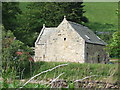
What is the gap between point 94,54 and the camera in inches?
1168

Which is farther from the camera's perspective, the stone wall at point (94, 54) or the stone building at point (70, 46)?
the stone wall at point (94, 54)

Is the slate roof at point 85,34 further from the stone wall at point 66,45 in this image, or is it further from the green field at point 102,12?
the green field at point 102,12

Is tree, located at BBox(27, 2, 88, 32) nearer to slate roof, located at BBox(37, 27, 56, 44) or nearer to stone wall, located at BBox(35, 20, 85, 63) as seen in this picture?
slate roof, located at BBox(37, 27, 56, 44)

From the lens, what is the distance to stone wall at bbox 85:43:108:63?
28.7 m

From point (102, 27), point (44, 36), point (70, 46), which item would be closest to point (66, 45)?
point (70, 46)

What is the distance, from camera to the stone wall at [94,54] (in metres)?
28.7

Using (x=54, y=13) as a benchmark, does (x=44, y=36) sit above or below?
below

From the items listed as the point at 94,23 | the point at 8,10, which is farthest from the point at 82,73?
the point at 94,23

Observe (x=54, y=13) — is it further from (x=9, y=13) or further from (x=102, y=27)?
(x=102, y=27)

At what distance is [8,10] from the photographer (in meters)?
39.7

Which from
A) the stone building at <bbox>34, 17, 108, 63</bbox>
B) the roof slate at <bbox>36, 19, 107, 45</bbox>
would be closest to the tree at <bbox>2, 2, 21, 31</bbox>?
the roof slate at <bbox>36, 19, 107, 45</bbox>

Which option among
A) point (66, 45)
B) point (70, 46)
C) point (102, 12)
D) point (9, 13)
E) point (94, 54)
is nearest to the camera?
point (70, 46)

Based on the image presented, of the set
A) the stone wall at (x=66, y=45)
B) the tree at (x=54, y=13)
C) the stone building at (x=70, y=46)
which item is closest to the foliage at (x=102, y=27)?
the tree at (x=54, y=13)

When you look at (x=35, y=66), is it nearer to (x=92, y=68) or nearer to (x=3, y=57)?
(x=3, y=57)
